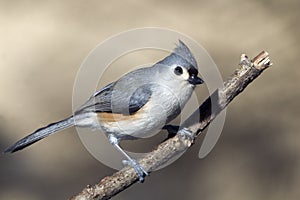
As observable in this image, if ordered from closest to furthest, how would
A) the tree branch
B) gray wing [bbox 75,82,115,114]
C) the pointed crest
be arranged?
the tree branch → the pointed crest → gray wing [bbox 75,82,115,114]

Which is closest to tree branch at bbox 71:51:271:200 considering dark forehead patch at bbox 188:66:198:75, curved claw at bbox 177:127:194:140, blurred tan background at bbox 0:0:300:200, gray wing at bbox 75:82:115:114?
curved claw at bbox 177:127:194:140

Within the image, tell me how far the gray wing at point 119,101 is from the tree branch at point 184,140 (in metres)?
0.19

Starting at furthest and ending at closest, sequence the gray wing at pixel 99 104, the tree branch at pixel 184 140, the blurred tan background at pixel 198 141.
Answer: the blurred tan background at pixel 198 141, the gray wing at pixel 99 104, the tree branch at pixel 184 140

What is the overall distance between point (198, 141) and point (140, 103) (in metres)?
1.33

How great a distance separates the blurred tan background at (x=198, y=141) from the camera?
3.67 metres

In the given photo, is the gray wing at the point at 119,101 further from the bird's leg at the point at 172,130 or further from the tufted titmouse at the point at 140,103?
the bird's leg at the point at 172,130

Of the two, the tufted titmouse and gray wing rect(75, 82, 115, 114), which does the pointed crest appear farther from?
gray wing rect(75, 82, 115, 114)

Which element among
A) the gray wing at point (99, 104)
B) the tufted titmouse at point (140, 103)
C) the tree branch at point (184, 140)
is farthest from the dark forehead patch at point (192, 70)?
the gray wing at point (99, 104)

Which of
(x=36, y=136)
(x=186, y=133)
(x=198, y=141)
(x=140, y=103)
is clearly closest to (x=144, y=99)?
(x=140, y=103)

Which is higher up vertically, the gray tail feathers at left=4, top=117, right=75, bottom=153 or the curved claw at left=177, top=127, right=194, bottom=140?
the gray tail feathers at left=4, top=117, right=75, bottom=153

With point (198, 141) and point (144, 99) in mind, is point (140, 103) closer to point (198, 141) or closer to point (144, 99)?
point (144, 99)

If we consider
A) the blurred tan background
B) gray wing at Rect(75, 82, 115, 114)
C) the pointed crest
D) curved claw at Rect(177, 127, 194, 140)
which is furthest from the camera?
the blurred tan background

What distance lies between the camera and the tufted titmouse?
2.36 meters

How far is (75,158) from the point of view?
12.1 ft
